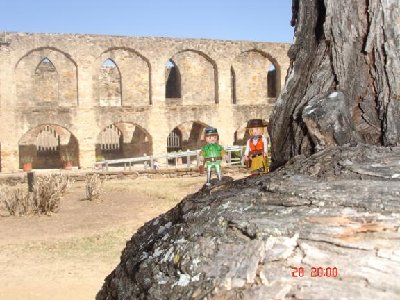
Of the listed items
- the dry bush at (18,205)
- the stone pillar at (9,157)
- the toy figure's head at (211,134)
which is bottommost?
the dry bush at (18,205)

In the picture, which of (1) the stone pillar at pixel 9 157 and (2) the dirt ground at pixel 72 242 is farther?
(1) the stone pillar at pixel 9 157

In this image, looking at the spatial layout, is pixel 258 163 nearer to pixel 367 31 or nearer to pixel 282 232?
pixel 367 31

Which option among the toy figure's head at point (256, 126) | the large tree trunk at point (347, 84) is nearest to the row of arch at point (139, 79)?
the toy figure's head at point (256, 126)

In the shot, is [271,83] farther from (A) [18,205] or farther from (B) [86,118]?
A: (A) [18,205]

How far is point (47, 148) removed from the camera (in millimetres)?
26797

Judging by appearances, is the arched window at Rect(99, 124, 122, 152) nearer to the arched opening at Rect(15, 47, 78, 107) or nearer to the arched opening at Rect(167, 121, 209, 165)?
the arched opening at Rect(15, 47, 78, 107)

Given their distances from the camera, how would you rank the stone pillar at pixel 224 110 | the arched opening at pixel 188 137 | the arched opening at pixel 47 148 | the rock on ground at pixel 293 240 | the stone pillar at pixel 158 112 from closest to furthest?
the rock on ground at pixel 293 240
the stone pillar at pixel 158 112
the stone pillar at pixel 224 110
the arched opening at pixel 47 148
the arched opening at pixel 188 137

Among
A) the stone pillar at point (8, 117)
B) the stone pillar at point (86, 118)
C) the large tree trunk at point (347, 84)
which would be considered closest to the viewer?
the large tree trunk at point (347, 84)

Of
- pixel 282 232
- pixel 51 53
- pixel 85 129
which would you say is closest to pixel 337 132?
pixel 282 232

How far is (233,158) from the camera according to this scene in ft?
72.2

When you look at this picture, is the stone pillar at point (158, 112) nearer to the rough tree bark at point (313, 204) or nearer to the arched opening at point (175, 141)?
the arched opening at point (175, 141)

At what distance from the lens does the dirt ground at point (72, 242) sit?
18.4ft

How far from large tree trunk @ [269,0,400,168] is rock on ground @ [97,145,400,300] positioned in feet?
0.84

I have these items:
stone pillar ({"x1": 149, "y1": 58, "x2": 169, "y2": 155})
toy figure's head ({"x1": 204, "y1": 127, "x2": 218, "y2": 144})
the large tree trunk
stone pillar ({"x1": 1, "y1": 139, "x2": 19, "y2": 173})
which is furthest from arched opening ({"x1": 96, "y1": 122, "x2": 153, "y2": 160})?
the large tree trunk
